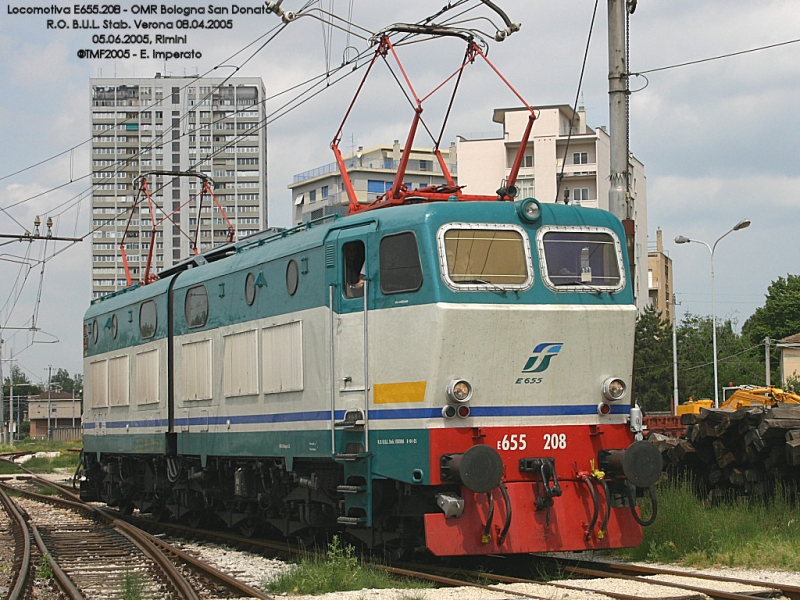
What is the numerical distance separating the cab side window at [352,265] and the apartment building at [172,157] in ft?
353

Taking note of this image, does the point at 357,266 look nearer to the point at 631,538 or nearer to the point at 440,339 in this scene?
the point at 440,339

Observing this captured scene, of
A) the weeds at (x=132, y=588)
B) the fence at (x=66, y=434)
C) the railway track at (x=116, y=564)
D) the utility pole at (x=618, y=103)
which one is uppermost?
the utility pole at (x=618, y=103)

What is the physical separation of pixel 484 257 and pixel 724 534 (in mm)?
4224

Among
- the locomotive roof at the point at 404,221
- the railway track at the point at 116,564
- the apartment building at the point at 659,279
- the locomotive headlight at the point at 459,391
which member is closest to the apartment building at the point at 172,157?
the apartment building at the point at 659,279

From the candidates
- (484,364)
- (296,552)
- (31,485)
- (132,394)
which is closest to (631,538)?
(484,364)

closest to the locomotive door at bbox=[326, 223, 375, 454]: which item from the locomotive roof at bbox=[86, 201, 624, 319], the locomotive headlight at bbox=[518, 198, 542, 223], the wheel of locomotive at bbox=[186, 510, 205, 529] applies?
the locomotive roof at bbox=[86, 201, 624, 319]

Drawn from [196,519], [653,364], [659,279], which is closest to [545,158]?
[653,364]

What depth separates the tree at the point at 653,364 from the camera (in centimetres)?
6469

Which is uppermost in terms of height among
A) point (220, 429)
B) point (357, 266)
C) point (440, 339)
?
point (357, 266)

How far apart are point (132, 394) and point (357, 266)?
8578 mm

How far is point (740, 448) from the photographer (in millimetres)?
14594

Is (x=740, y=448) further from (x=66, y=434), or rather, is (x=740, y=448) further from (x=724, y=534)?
(x=66, y=434)

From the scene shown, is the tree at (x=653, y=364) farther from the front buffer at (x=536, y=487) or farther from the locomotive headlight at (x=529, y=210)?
the locomotive headlight at (x=529, y=210)

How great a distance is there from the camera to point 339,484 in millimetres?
12031
